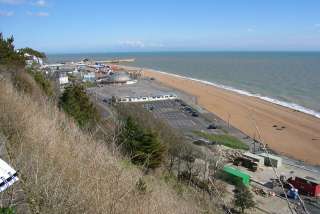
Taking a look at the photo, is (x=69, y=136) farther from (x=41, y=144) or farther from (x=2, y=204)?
(x=2, y=204)

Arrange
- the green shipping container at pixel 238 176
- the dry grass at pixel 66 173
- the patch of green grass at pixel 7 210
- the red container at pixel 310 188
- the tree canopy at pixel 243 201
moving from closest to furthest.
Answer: the patch of green grass at pixel 7 210 → the dry grass at pixel 66 173 → the tree canopy at pixel 243 201 → the red container at pixel 310 188 → the green shipping container at pixel 238 176

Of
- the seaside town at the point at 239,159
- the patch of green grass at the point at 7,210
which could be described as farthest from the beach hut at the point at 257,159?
the patch of green grass at the point at 7,210

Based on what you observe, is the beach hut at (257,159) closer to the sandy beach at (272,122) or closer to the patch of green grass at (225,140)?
the sandy beach at (272,122)

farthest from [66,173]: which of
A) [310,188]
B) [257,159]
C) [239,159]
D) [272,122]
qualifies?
[272,122]

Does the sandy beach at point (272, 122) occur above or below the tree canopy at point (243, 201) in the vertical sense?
below

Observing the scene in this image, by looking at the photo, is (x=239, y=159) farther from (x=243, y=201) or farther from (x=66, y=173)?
(x=66, y=173)

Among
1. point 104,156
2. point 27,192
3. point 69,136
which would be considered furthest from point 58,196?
point 69,136
